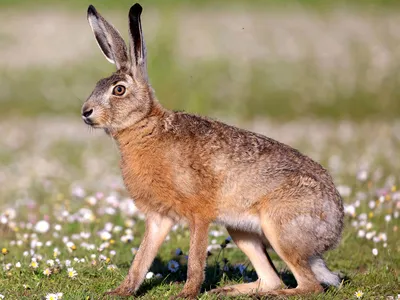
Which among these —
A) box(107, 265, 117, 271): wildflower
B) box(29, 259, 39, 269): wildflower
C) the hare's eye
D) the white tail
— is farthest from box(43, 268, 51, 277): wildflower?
the white tail

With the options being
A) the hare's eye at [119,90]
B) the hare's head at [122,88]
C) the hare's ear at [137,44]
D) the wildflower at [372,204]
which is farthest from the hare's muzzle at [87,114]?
the wildflower at [372,204]

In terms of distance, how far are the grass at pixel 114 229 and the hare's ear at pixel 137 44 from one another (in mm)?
1771

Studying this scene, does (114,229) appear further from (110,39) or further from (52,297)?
(52,297)

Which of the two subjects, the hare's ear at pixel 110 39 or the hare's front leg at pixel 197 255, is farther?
the hare's ear at pixel 110 39

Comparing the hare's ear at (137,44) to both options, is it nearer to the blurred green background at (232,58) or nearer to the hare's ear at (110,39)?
the hare's ear at (110,39)

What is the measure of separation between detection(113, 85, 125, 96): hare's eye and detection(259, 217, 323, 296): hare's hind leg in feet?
5.45

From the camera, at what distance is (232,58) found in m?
25.3

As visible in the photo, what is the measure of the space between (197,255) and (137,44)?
75.1 inches

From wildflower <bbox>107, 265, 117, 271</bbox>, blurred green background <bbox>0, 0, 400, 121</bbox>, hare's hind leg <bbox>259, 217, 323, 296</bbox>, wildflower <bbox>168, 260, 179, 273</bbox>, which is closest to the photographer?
hare's hind leg <bbox>259, 217, 323, 296</bbox>

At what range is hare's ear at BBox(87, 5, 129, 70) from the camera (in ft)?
22.5

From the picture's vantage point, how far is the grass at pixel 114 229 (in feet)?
22.0

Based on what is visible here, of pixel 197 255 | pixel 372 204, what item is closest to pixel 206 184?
pixel 197 255

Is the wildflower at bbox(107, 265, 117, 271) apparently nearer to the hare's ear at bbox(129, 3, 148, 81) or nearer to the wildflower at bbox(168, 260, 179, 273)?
the wildflower at bbox(168, 260, 179, 273)

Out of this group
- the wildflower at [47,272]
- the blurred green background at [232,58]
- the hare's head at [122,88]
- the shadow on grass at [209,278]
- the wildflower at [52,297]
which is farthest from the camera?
the blurred green background at [232,58]
